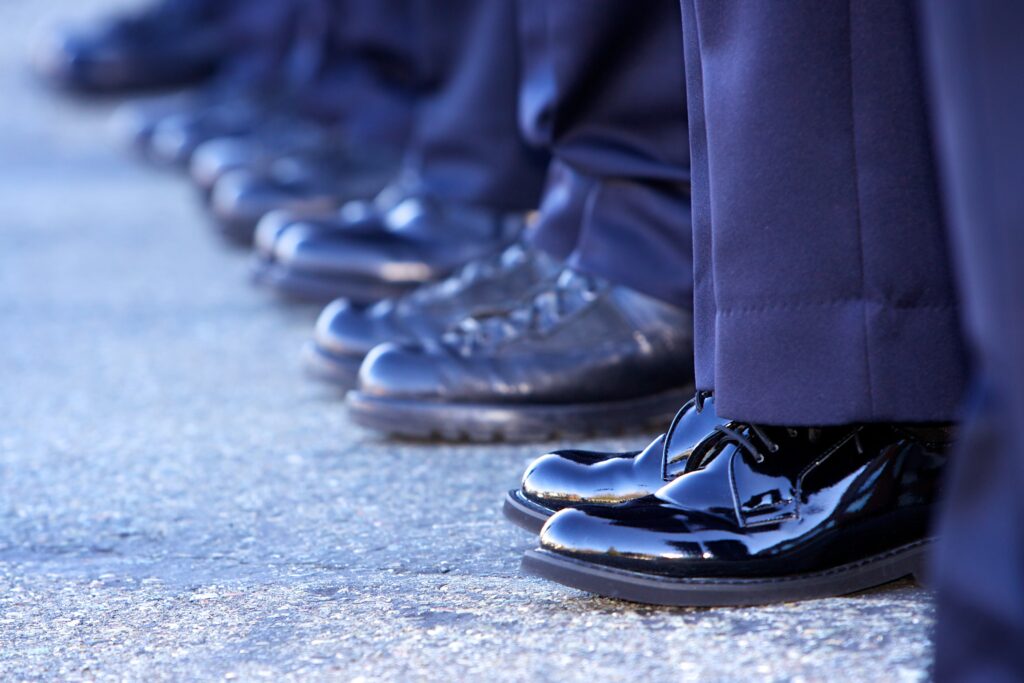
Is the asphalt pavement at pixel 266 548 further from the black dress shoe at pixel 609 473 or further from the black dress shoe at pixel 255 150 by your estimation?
the black dress shoe at pixel 255 150

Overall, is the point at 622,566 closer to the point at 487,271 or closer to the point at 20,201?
the point at 487,271

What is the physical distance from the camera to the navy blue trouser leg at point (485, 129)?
1.84m

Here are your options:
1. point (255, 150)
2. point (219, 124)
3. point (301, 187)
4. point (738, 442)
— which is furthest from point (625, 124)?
point (219, 124)

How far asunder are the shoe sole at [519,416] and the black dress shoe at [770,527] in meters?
0.46

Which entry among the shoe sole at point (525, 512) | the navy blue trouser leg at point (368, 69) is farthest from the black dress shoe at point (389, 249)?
the shoe sole at point (525, 512)

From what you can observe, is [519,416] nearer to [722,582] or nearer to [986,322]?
[722,582]

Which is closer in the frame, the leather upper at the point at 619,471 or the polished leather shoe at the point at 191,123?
the leather upper at the point at 619,471

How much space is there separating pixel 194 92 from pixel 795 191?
3799 mm

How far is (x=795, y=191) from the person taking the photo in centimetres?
85

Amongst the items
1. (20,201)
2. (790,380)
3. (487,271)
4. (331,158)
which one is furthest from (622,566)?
(20,201)

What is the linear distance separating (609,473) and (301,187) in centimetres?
157

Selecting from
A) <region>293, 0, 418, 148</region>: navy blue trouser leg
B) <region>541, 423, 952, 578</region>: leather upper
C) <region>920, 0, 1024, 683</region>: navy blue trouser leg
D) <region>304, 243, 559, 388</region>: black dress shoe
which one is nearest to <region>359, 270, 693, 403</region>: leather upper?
<region>304, 243, 559, 388</region>: black dress shoe

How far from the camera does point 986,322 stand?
1.76 feet

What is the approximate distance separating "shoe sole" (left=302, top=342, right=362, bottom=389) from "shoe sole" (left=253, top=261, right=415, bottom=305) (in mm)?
256
